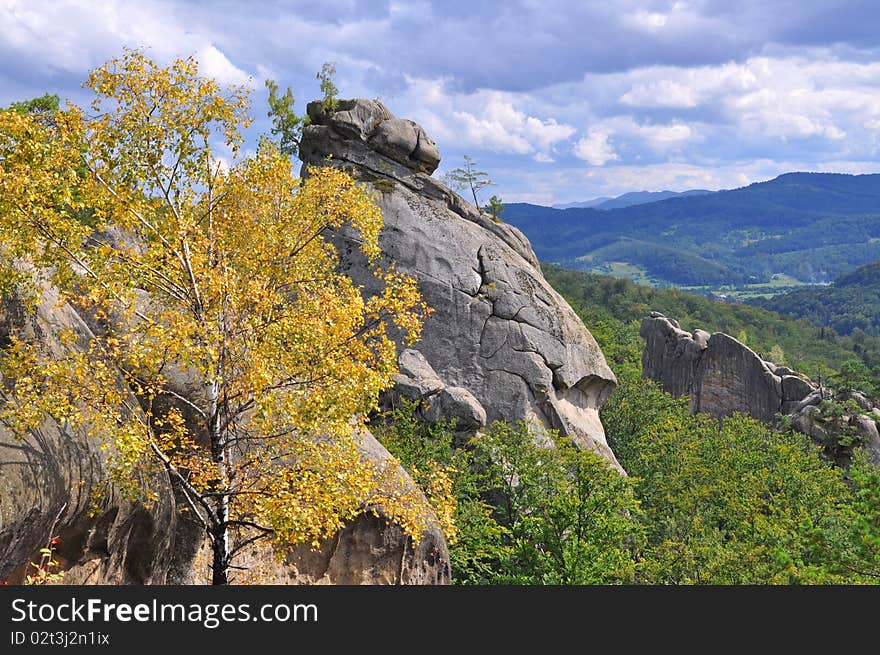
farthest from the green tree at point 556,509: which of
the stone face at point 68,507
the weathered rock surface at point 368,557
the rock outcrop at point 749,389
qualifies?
the rock outcrop at point 749,389

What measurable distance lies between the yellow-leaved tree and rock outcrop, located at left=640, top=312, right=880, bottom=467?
5719 cm

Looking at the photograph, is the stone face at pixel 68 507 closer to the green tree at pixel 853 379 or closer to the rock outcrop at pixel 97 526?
the rock outcrop at pixel 97 526

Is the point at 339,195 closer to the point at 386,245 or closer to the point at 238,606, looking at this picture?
the point at 238,606

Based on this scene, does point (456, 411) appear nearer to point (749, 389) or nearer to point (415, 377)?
point (415, 377)

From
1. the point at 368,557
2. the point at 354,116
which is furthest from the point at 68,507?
the point at 354,116

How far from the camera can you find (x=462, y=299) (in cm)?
4031

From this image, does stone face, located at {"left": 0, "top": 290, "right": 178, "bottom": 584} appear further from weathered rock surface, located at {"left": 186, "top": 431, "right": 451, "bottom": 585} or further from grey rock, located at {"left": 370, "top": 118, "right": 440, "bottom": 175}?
grey rock, located at {"left": 370, "top": 118, "right": 440, "bottom": 175}

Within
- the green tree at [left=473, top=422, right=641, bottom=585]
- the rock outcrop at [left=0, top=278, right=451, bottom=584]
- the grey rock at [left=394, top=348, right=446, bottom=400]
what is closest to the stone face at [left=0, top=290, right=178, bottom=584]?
the rock outcrop at [left=0, top=278, right=451, bottom=584]

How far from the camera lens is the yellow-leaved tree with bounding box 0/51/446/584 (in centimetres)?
1316

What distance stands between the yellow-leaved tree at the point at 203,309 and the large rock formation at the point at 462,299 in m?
20.0

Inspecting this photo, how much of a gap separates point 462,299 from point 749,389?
4816 cm

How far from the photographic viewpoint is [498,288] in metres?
41.6

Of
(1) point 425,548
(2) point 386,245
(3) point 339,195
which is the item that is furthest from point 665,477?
(3) point 339,195

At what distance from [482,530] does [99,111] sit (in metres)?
21.4
